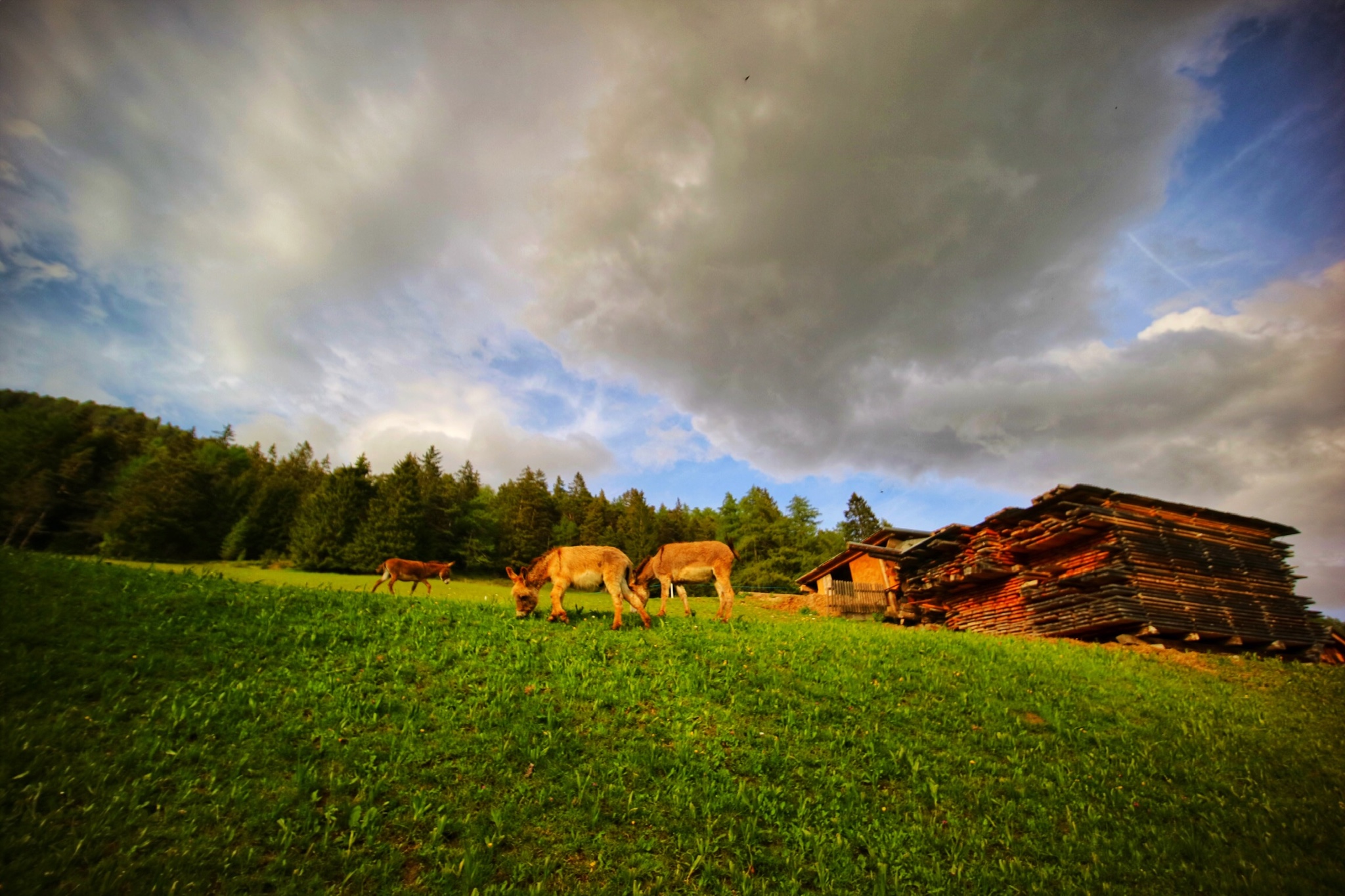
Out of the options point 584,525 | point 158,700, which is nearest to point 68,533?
point 584,525

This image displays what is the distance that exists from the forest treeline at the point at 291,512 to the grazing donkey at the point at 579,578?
55365 mm

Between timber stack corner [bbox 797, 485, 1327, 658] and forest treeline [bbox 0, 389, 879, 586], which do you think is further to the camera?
forest treeline [bbox 0, 389, 879, 586]

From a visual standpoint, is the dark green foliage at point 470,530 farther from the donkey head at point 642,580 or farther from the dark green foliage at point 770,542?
the donkey head at point 642,580

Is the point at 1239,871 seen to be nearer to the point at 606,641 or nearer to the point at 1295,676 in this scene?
the point at 606,641

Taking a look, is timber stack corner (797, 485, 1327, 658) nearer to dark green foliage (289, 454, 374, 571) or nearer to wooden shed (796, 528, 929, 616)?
wooden shed (796, 528, 929, 616)

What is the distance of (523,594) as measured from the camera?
1382 cm

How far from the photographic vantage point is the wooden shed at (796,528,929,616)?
38.8m

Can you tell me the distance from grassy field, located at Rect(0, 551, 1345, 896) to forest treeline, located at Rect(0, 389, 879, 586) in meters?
58.2

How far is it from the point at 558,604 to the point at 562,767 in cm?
693

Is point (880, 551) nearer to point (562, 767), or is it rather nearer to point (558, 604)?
point (558, 604)

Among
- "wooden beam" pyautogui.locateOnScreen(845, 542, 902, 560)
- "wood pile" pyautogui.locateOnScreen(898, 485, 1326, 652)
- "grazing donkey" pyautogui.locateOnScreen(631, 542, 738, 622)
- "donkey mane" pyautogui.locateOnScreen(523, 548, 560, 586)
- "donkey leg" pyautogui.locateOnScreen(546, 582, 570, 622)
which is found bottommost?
"donkey leg" pyautogui.locateOnScreen(546, 582, 570, 622)

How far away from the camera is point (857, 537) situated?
4370 inches

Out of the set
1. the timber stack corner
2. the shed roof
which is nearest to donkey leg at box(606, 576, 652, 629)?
the timber stack corner

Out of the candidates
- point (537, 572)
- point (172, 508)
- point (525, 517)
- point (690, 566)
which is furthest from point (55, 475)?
point (690, 566)
